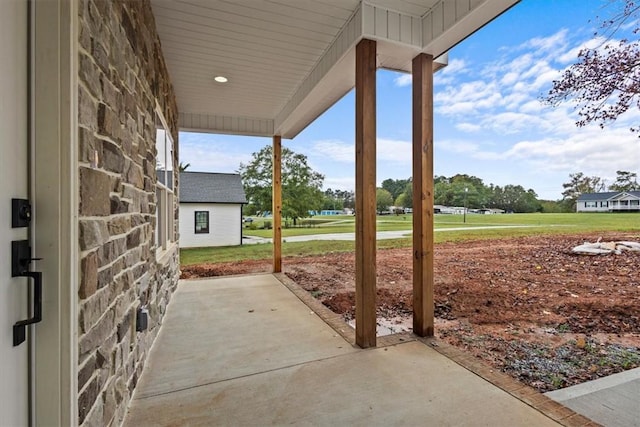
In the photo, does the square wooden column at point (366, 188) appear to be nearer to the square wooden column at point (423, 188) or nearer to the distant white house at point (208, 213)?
the square wooden column at point (423, 188)

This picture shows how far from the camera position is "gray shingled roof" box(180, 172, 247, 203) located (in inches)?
539

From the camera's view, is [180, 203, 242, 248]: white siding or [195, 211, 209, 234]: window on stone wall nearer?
[180, 203, 242, 248]: white siding

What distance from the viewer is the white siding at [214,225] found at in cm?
1343

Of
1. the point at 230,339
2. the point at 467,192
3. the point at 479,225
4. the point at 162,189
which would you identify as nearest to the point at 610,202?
the point at 467,192

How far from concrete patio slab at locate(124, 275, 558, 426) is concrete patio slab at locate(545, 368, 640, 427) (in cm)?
34

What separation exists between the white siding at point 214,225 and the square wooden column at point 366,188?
12182 millimetres

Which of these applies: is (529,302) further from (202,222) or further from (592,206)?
(202,222)

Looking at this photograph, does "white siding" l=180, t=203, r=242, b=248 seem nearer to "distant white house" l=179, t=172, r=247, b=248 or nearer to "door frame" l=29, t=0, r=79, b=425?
"distant white house" l=179, t=172, r=247, b=248

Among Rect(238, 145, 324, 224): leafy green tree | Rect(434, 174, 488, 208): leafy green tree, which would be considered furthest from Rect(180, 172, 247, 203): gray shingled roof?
Rect(434, 174, 488, 208): leafy green tree

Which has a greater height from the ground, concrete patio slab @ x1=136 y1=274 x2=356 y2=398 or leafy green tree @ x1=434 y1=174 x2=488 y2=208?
leafy green tree @ x1=434 y1=174 x2=488 y2=208

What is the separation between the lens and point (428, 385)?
2076 mm

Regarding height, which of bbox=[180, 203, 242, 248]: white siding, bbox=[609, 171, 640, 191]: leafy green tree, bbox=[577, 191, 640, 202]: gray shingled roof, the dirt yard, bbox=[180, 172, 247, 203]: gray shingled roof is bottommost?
the dirt yard

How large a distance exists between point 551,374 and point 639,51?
9.25 ft

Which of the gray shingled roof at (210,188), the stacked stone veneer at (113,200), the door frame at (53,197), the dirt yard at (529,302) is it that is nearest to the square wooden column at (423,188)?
the dirt yard at (529,302)
